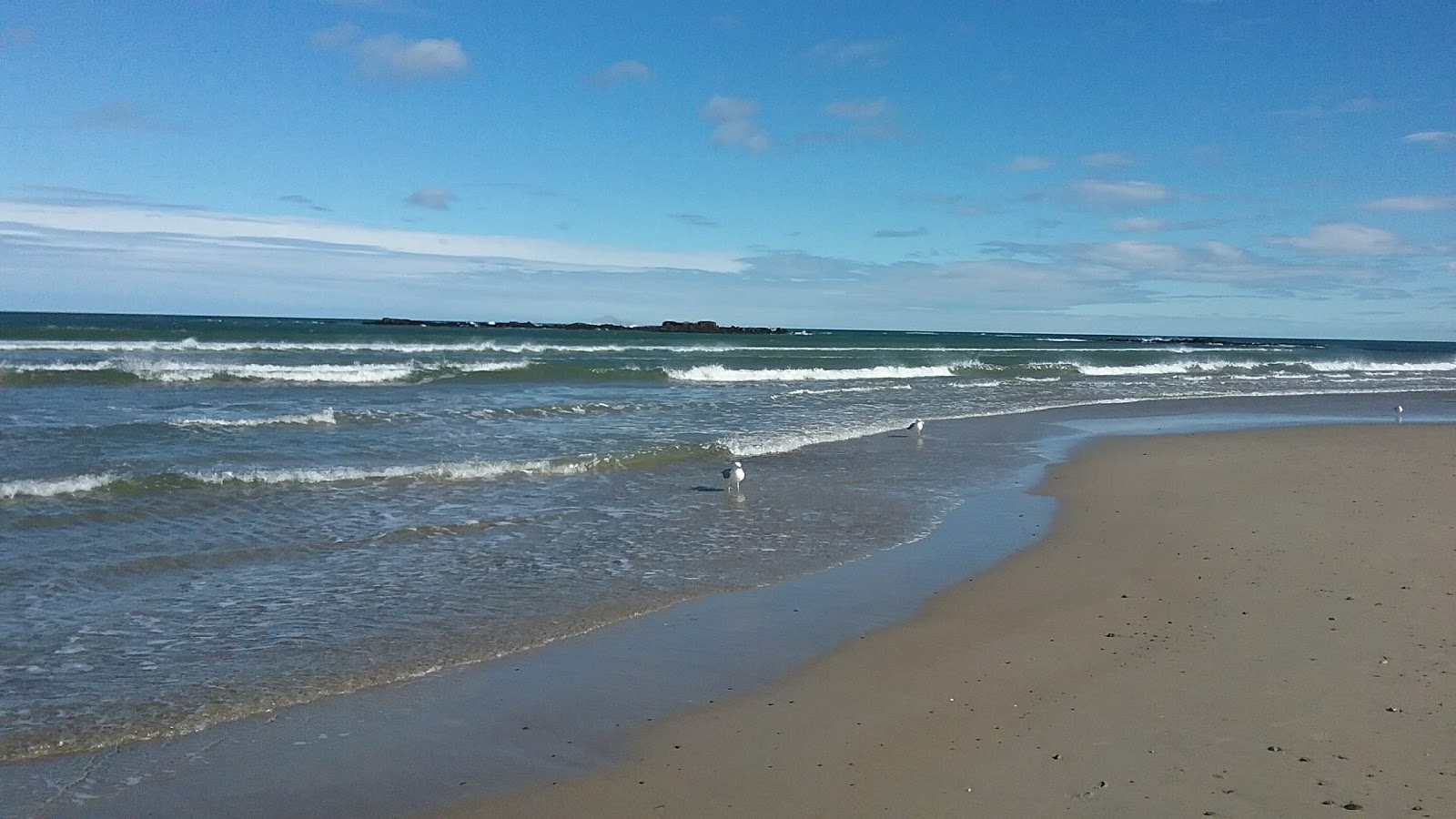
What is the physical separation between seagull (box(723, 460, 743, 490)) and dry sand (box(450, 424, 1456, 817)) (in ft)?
13.2

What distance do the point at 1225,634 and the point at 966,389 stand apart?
2503cm

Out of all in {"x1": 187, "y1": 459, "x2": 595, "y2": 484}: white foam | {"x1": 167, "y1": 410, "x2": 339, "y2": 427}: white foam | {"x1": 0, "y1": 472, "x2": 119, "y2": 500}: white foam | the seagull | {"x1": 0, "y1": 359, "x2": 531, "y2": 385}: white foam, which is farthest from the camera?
{"x1": 0, "y1": 359, "x2": 531, "y2": 385}: white foam

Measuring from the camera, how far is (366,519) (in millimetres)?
9891

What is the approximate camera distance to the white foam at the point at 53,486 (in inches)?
402

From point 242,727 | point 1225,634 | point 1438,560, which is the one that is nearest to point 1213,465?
point 1438,560

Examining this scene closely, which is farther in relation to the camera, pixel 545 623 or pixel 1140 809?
pixel 545 623

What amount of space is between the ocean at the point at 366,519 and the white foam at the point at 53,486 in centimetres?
4

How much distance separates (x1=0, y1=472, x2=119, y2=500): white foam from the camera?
10.2m

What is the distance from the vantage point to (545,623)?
6.59 m

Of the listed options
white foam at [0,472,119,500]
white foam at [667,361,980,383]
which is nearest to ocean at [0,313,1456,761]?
white foam at [0,472,119,500]

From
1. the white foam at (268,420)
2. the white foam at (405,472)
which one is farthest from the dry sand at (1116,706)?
the white foam at (268,420)

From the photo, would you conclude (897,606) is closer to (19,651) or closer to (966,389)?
(19,651)

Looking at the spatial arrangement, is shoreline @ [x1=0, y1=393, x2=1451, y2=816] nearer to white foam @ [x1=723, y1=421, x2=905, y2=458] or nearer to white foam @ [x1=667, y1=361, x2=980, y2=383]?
white foam @ [x1=723, y1=421, x2=905, y2=458]

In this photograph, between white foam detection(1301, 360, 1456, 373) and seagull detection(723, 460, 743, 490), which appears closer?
seagull detection(723, 460, 743, 490)
